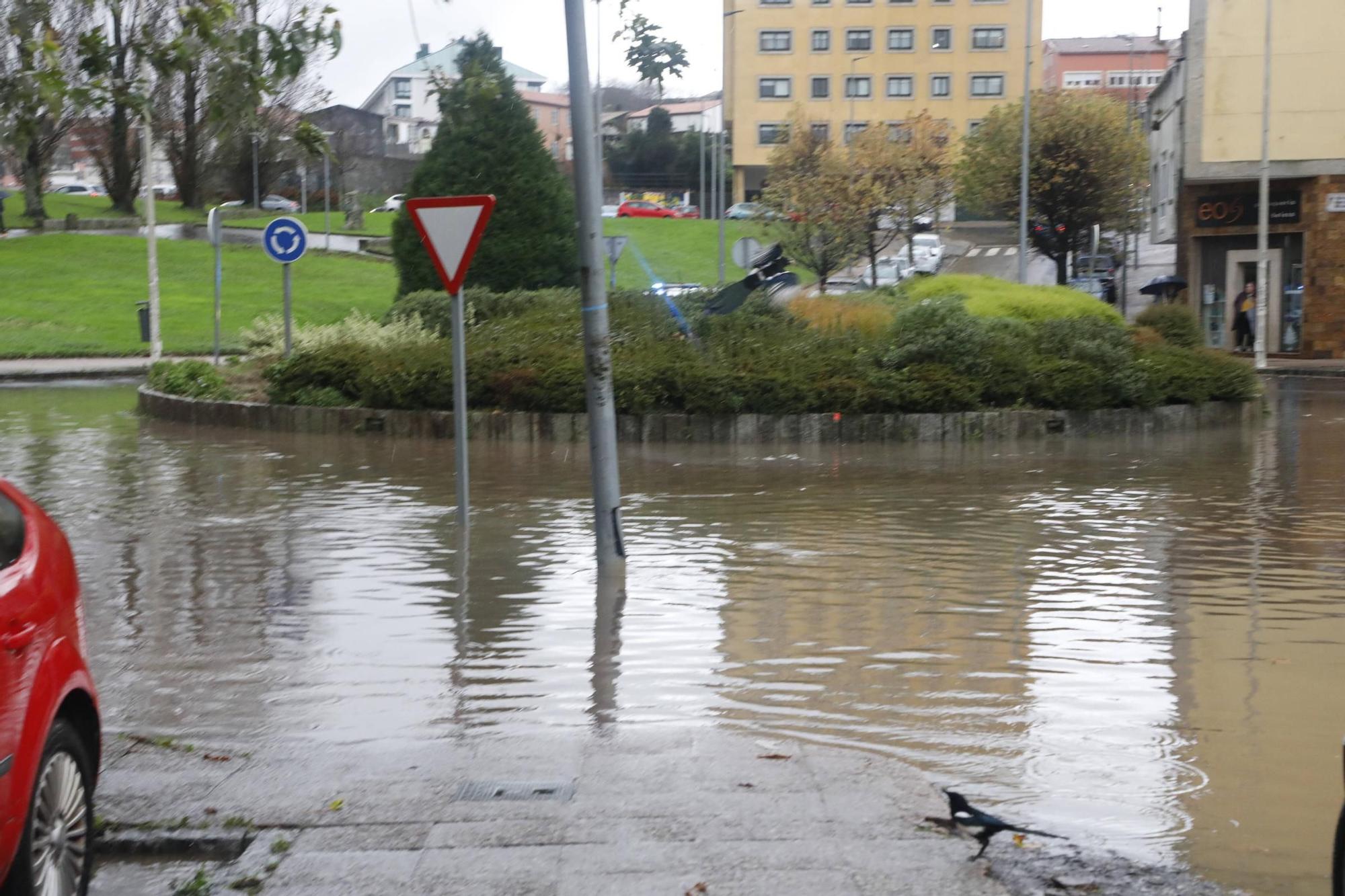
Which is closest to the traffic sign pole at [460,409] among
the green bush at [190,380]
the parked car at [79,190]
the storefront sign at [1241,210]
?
the green bush at [190,380]

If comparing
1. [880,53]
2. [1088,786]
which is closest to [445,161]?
[1088,786]

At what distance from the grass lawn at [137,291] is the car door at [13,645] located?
115 ft

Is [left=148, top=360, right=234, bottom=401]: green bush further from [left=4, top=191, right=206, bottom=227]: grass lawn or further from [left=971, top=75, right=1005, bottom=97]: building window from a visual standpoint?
[left=971, top=75, right=1005, bottom=97]: building window

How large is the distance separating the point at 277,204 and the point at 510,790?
7903 centimetres

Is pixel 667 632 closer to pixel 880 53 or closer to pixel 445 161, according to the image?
pixel 445 161

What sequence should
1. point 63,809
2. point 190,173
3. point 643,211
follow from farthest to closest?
point 643,211 < point 190,173 < point 63,809

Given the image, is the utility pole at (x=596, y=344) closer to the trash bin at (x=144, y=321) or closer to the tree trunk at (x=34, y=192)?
the trash bin at (x=144, y=321)

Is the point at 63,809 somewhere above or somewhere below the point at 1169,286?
below

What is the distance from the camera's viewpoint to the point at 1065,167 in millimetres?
51375

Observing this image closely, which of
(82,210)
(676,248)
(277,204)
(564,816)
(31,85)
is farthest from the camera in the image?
(277,204)

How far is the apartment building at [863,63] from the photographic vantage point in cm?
9050

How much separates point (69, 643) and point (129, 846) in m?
0.82

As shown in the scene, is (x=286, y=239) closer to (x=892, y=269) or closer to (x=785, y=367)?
(x=785, y=367)

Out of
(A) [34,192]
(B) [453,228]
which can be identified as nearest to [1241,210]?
(B) [453,228]
